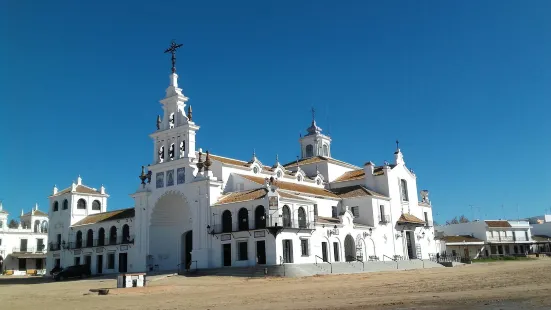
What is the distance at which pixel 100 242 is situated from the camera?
5259 centimetres

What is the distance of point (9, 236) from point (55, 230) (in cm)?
1716

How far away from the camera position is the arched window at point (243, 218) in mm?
40406

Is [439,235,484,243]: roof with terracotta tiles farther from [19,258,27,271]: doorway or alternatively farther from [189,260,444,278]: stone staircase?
[19,258,27,271]: doorway

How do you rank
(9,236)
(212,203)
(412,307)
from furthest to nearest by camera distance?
(9,236)
(212,203)
(412,307)

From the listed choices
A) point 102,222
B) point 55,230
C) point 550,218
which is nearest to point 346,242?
point 102,222

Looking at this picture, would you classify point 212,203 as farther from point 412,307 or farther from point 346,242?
point 412,307

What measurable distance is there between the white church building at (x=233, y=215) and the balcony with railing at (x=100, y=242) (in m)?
0.11

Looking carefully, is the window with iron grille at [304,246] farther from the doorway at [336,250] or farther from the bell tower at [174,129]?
the bell tower at [174,129]

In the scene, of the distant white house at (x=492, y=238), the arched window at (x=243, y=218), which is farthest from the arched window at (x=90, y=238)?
the distant white house at (x=492, y=238)

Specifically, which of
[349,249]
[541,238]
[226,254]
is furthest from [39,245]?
[541,238]

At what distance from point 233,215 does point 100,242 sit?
18974mm

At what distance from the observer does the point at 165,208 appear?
4769cm

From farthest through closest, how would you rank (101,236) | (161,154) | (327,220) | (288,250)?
1. (101,236)
2. (161,154)
3. (327,220)
4. (288,250)

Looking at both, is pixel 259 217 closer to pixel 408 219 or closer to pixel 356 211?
pixel 356 211
